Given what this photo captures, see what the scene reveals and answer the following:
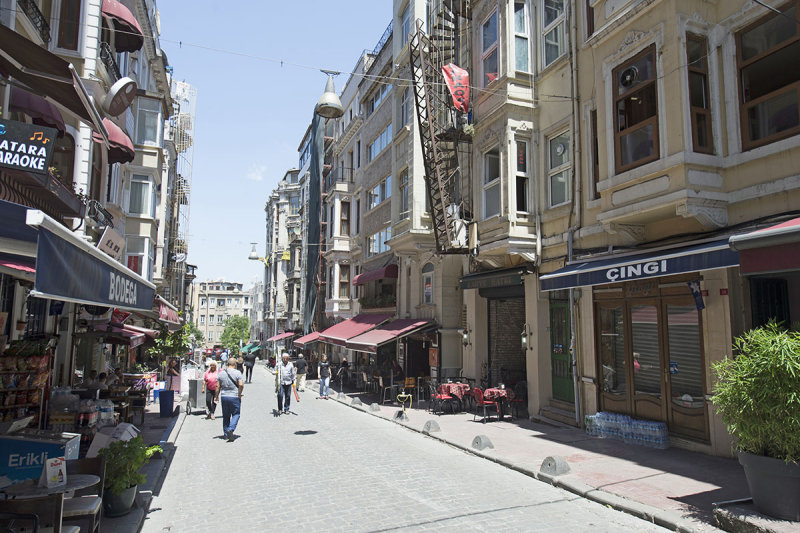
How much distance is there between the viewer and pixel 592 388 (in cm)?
1143

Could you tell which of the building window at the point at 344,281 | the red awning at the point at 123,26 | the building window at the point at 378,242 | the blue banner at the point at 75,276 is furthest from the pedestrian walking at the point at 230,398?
the building window at the point at 344,281

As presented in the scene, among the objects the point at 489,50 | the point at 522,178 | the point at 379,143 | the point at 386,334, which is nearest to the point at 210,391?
the point at 386,334

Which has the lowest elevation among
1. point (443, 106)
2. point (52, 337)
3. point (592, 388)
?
point (592, 388)

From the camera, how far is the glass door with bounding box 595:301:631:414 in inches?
427

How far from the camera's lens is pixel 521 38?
13781 millimetres

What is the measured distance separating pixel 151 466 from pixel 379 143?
20.6 meters

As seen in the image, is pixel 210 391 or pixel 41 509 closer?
pixel 41 509

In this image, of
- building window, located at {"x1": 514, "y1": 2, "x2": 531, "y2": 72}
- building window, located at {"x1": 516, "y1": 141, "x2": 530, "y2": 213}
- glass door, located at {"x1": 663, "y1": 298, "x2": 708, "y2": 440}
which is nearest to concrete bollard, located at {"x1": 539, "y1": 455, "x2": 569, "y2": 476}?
glass door, located at {"x1": 663, "y1": 298, "x2": 708, "y2": 440}

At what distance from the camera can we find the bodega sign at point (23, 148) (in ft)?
20.9

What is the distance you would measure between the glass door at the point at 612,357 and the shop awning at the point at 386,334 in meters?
7.71

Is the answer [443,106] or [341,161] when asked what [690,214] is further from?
[341,161]

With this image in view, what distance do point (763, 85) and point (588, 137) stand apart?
143 inches

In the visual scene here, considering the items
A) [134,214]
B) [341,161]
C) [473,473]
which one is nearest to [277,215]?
[341,161]

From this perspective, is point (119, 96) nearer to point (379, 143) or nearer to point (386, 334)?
point (386, 334)
